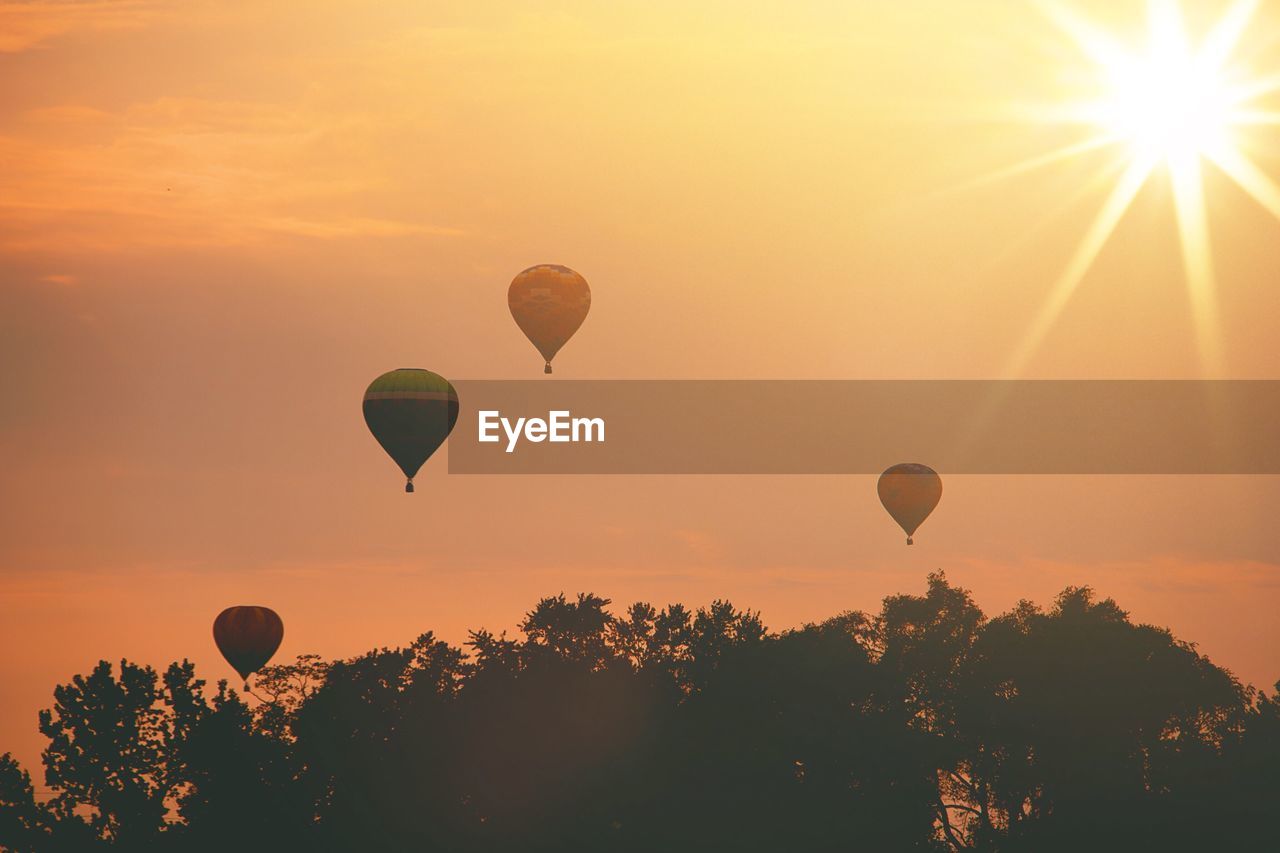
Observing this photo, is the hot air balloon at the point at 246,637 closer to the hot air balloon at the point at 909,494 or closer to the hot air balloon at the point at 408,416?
the hot air balloon at the point at 408,416

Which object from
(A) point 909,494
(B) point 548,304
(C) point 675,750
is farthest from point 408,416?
(A) point 909,494

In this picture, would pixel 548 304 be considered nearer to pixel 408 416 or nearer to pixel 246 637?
pixel 408 416

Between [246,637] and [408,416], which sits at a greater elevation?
[408,416]

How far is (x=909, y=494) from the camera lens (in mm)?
85688

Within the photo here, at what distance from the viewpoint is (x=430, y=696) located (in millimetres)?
76938

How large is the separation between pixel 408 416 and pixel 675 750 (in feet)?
49.7

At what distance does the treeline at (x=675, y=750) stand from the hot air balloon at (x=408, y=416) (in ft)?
32.7

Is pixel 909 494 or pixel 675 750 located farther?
pixel 909 494

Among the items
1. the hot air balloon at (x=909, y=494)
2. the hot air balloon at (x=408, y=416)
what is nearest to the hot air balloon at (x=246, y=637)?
the hot air balloon at (x=408, y=416)

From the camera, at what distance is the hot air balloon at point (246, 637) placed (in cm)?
8469

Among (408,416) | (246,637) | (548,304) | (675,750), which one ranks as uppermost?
(548,304)

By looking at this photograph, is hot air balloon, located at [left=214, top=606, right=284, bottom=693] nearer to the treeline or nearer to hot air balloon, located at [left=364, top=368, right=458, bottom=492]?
A: the treeline

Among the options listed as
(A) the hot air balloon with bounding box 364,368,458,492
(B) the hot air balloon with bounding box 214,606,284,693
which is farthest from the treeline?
(A) the hot air balloon with bounding box 364,368,458,492

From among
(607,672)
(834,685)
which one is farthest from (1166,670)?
(607,672)
